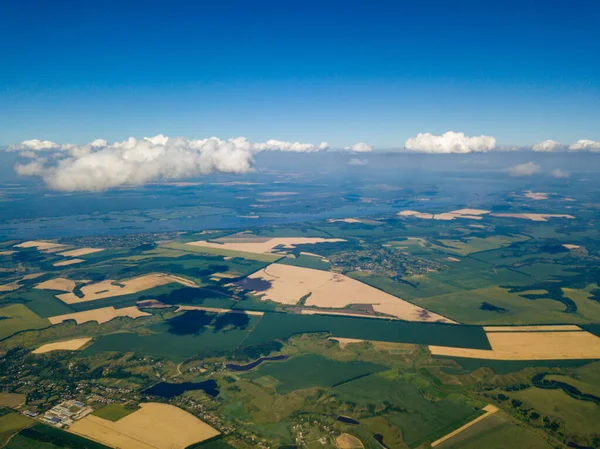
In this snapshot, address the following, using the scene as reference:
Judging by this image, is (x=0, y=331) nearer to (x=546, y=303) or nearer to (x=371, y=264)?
(x=371, y=264)

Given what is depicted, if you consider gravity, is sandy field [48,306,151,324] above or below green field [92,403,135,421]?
above

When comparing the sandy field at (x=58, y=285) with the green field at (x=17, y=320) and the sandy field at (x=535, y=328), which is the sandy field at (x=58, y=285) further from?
the sandy field at (x=535, y=328)

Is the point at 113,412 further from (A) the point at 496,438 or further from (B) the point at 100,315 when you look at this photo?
(A) the point at 496,438

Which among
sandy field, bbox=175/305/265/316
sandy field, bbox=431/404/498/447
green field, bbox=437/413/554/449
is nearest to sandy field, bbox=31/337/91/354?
sandy field, bbox=175/305/265/316

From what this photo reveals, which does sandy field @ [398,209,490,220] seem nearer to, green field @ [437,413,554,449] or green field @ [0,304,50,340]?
green field @ [437,413,554,449]

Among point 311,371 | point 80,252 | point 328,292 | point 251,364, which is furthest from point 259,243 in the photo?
point 311,371

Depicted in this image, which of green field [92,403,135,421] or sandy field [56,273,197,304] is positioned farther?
sandy field [56,273,197,304]
